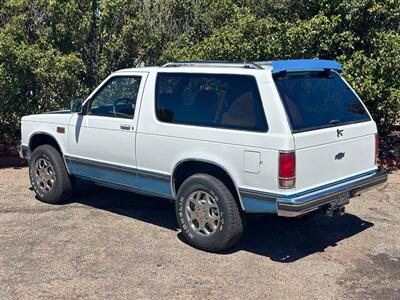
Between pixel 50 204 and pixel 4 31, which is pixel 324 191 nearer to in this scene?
pixel 50 204

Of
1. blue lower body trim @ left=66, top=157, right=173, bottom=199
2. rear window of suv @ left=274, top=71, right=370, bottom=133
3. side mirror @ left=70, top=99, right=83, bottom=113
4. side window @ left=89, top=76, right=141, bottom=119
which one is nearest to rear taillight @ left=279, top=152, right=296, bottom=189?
rear window of suv @ left=274, top=71, right=370, bottom=133

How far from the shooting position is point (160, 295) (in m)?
4.65

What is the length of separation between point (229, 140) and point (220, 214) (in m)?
0.72

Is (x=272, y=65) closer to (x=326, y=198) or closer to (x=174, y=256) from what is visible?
(x=326, y=198)

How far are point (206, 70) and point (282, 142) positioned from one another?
1.27 metres

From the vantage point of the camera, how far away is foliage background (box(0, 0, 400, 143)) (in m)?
8.48

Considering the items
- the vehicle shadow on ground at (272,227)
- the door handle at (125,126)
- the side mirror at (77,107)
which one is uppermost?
the side mirror at (77,107)

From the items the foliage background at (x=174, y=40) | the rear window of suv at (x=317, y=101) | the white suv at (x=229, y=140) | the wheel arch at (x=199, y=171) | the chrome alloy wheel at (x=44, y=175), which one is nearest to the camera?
the white suv at (x=229, y=140)

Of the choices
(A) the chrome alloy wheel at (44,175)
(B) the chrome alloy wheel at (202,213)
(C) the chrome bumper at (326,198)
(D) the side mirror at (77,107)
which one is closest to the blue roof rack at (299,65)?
(C) the chrome bumper at (326,198)

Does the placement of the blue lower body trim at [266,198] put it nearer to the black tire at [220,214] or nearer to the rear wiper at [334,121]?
the black tire at [220,214]

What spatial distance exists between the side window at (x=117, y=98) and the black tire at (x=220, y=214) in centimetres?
114

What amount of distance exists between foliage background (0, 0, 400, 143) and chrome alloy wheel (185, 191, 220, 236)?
3.82 metres

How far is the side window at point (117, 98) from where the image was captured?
6.26 m

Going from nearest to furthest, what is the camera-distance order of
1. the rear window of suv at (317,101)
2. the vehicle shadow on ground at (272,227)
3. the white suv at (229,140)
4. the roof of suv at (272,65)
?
the white suv at (229,140)
the rear window of suv at (317,101)
the roof of suv at (272,65)
the vehicle shadow on ground at (272,227)
